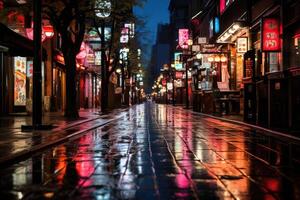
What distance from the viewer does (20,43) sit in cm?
2672

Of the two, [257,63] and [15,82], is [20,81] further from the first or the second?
[257,63]

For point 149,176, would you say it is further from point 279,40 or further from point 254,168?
point 279,40

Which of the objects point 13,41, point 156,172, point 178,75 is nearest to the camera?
point 156,172

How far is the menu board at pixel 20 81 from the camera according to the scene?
39.3 m

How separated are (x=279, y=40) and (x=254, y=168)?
60.5 feet

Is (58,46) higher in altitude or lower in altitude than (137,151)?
higher

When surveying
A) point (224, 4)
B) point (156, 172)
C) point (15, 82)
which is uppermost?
point (224, 4)

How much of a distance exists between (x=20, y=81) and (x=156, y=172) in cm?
3020

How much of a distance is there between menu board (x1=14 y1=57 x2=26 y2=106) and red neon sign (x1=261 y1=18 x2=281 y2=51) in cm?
1915

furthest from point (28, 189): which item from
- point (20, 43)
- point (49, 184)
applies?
point (20, 43)

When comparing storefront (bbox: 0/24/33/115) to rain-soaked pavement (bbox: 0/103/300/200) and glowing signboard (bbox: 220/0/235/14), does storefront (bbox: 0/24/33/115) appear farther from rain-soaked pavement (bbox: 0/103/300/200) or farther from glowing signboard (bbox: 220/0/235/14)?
glowing signboard (bbox: 220/0/235/14)

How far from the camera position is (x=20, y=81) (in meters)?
Answer: 39.9

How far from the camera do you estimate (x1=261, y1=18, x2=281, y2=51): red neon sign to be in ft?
96.4

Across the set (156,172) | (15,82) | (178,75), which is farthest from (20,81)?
(178,75)
